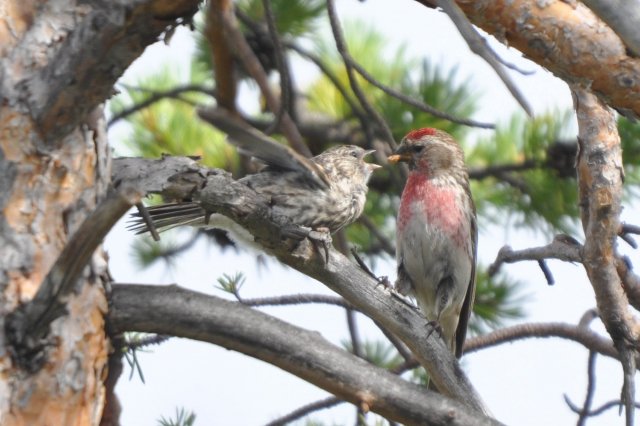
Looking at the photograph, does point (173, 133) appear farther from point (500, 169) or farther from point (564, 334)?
point (564, 334)

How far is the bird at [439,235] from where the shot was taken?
183 inches

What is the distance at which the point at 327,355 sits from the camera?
2426 millimetres

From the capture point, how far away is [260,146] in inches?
124

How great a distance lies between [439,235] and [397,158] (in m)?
0.39

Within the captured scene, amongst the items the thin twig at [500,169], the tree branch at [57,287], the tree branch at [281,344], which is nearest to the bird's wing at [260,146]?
the tree branch at [281,344]

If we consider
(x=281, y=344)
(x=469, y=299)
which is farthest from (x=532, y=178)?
(x=281, y=344)

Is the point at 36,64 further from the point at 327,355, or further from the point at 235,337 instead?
the point at 327,355

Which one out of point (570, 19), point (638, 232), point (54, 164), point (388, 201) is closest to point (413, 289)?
point (388, 201)

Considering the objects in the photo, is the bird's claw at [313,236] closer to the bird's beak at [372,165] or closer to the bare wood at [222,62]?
the bare wood at [222,62]

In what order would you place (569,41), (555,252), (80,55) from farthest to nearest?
(555,252) < (569,41) < (80,55)

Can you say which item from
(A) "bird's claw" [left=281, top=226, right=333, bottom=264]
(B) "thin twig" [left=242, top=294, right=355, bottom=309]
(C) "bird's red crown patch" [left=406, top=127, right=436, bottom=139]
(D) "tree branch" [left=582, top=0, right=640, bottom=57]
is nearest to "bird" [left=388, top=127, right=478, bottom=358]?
(C) "bird's red crown patch" [left=406, top=127, right=436, bottom=139]

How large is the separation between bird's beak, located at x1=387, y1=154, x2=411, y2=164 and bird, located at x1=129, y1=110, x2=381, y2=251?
0.27 ft

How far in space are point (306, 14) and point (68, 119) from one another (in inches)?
115

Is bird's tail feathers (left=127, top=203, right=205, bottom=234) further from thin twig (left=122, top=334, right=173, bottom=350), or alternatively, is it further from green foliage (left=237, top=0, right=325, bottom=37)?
green foliage (left=237, top=0, right=325, bottom=37)
